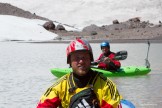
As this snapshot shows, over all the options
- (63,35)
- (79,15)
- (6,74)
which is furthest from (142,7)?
(6,74)

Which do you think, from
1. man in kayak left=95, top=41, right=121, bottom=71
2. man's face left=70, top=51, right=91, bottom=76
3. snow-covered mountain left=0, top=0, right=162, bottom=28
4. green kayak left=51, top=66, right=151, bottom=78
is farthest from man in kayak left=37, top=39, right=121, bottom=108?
snow-covered mountain left=0, top=0, right=162, bottom=28

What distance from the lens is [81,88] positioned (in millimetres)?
3588

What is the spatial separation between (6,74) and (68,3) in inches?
2244

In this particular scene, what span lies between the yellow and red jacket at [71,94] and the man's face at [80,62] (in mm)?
127

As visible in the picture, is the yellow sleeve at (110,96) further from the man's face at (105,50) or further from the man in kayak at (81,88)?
the man's face at (105,50)

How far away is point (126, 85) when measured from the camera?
1216cm

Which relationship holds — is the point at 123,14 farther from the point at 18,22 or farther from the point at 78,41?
the point at 78,41

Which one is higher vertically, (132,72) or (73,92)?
(73,92)

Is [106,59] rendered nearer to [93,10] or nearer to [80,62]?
[80,62]

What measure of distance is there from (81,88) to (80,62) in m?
0.20

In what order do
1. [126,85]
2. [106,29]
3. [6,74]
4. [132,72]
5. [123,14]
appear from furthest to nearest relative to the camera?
[123,14]
[106,29]
[6,74]
[132,72]
[126,85]

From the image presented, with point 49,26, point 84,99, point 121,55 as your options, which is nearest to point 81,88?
point 84,99

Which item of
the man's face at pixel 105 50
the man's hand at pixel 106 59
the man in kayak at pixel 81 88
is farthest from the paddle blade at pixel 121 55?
the man in kayak at pixel 81 88

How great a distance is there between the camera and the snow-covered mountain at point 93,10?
6675 cm
